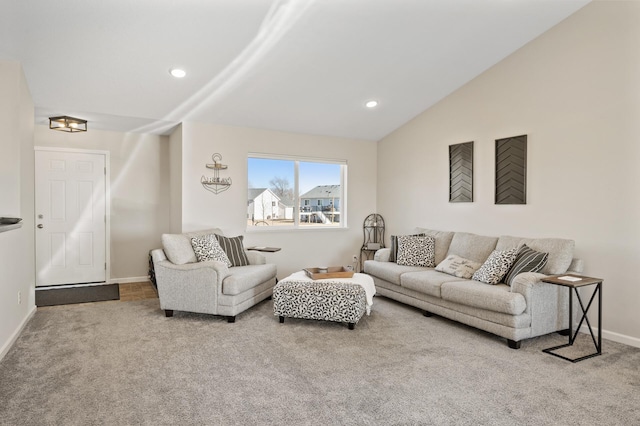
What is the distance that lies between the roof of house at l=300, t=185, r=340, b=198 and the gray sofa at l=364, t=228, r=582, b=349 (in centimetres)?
207

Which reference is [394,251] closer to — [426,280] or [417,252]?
[417,252]

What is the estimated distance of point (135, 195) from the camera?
5.89 metres

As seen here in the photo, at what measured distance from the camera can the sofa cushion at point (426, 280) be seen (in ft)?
13.0

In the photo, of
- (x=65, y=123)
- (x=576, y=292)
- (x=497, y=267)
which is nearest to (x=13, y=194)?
(x=65, y=123)

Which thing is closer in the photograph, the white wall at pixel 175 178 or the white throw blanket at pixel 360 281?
the white throw blanket at pixel 360 281

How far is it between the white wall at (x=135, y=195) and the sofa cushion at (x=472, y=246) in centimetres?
429

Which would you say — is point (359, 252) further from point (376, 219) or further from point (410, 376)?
point (410, 376)

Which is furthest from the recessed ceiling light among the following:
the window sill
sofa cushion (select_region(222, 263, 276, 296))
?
the window sill

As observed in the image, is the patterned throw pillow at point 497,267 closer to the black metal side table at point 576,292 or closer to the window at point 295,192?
the black metal side table at point 576,292

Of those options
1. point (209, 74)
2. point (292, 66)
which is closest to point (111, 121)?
point (209, 74)

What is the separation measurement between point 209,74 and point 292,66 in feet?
2.90

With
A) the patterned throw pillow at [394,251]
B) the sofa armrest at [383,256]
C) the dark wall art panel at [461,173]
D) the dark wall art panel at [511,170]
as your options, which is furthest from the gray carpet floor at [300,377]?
the dark wall art panel at [461,173]

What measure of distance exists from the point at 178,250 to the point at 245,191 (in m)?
1.64

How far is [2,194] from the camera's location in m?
3.21
